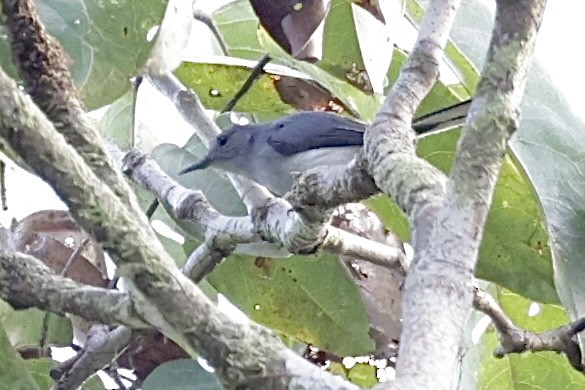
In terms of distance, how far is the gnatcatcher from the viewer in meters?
2.50

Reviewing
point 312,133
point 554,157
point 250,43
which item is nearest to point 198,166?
point 250,43

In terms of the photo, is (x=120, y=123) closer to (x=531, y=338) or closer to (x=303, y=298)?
(x=303, y=298)

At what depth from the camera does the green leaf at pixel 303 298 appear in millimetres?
1690

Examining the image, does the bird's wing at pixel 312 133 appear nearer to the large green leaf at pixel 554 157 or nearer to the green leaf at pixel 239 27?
the green leaf at pixel 239 27

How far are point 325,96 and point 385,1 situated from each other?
622mm

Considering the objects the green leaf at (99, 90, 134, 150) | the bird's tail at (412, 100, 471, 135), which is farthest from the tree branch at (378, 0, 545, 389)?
the green leaf at (99, 90, 134, 150)

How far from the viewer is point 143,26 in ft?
3.92

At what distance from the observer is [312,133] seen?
2.65 metres

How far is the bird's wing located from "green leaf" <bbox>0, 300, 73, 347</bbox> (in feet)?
3.04

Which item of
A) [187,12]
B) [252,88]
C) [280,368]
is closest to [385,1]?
[187,12]

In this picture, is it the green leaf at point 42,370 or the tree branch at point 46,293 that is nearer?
the tree branch at point 46,293

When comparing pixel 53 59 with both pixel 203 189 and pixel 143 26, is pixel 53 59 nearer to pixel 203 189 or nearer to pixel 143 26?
pixel 143 26

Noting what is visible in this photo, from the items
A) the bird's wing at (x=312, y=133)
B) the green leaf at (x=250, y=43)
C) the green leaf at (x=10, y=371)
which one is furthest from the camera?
→ the bird's wing at (x=312, y=133)

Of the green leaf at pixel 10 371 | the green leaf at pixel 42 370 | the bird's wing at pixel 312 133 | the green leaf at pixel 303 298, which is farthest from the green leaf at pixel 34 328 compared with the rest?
the bird's wing at pixel 312 133
